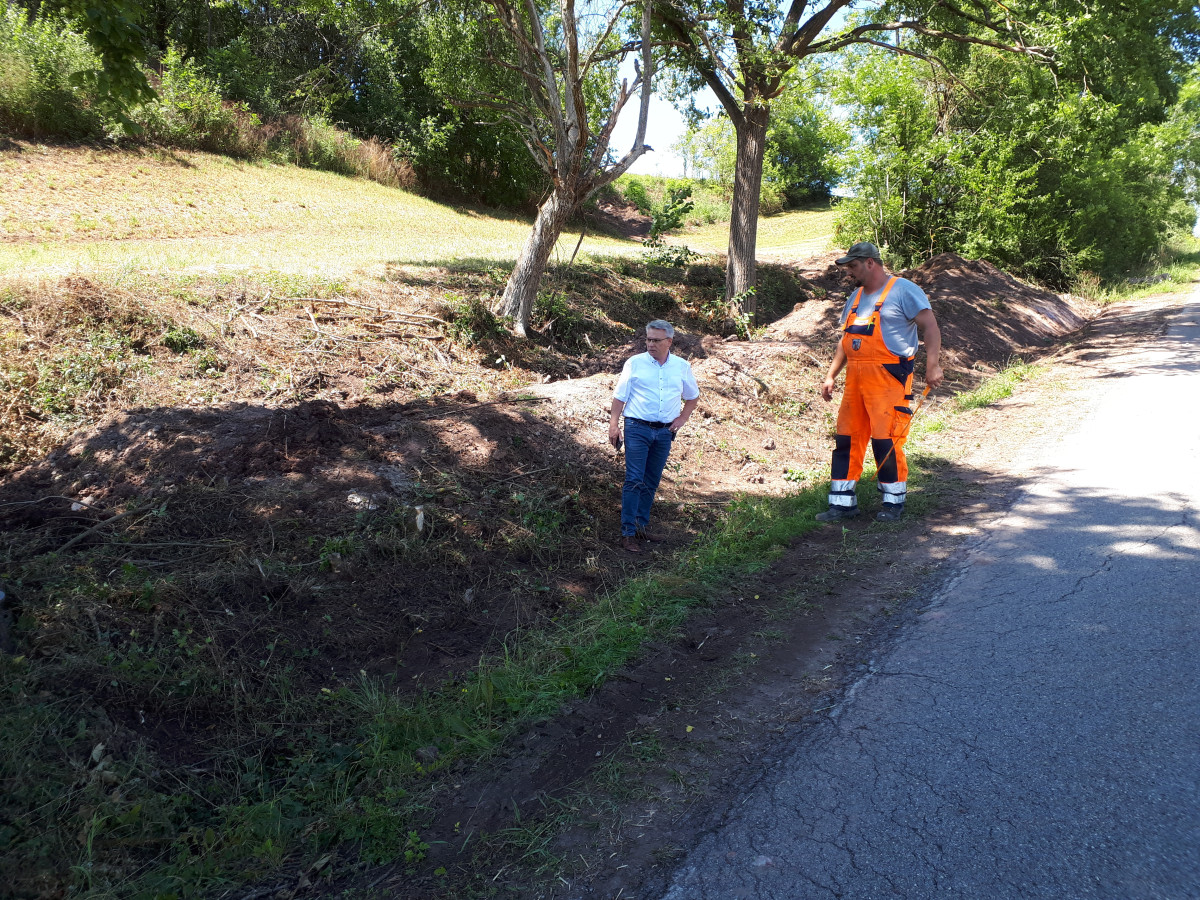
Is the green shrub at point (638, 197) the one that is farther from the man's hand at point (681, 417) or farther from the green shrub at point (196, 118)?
the man's hand at point (681, 417)

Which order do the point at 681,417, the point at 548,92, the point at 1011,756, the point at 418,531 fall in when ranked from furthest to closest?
the point at 548,92, the point at 681,417, the point at 418,531, the point at 1011,756

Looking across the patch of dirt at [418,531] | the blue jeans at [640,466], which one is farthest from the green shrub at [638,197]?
the blue jeans at [640,466]

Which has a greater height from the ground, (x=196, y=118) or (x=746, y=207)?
(x=196, y=118)

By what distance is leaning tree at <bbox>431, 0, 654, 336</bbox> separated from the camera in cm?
912

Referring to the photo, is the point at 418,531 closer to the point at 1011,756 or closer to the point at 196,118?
the point at 1011,756

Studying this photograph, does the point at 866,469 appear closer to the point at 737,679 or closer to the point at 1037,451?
the point at 1037,451

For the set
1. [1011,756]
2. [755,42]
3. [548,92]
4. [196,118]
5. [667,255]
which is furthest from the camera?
[196,118]

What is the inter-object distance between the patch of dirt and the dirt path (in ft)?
0.05

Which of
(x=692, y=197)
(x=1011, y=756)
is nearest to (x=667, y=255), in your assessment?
(x=1011, y=756)

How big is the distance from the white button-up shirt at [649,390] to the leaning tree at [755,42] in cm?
761

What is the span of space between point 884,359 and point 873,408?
380mm

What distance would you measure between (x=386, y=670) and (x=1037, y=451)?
22.0 feet

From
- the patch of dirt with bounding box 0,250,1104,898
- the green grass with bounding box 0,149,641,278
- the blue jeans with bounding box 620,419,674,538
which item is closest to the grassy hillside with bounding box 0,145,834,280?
the green grass with bounding box 0,149,641,278

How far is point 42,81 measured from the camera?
18.0 m
